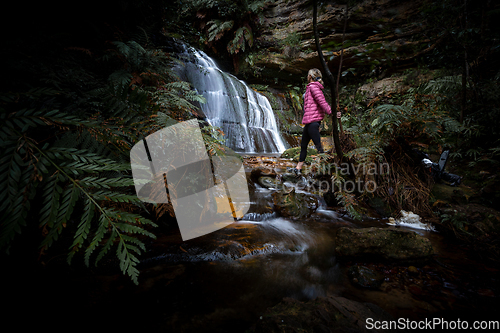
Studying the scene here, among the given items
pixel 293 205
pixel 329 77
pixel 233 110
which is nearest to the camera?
pixel 329 77

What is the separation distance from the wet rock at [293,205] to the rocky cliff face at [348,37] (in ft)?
28.7

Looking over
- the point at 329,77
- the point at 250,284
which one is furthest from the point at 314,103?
the point at 250,284

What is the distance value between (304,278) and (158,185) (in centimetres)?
197

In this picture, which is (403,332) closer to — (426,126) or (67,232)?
(67,232)

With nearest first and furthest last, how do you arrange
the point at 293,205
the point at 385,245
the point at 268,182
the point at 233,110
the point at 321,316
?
the point at 321,316 < the point at 385,245 < the point at 293,205 < the point at 268,182 < the point at 233,110

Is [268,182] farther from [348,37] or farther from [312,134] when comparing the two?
[348,37]

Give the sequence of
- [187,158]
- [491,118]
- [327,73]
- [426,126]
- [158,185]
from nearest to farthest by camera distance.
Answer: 1. [158,185]
2. [187,158]
3. [327,73]
4. [426,126]
5. [491,118]

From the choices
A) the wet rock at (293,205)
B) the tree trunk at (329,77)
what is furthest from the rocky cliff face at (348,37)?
the wet rock at (293,205)

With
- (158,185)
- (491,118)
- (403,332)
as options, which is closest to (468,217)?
(403,332)

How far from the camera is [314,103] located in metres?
4.50

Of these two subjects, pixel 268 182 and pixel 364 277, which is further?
pixel 268 182

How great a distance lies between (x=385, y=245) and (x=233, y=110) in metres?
8.27

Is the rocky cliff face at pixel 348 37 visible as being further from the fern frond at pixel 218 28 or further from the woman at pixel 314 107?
the woman at pixel 314 107

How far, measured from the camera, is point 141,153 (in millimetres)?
1743
